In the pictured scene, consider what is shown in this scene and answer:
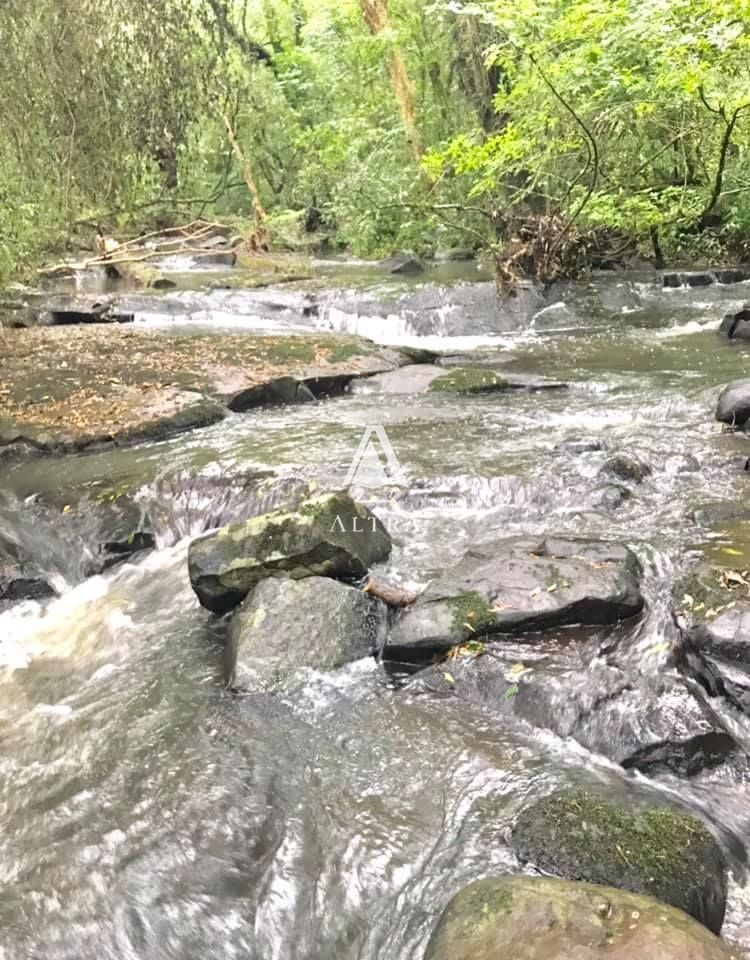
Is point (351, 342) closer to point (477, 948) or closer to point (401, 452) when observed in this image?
point (401, 452)

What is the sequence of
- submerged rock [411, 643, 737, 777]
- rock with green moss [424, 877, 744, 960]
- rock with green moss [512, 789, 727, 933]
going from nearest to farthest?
rock with green moss [424, 877, 744, 960]
rock with green moss [512, 789, 727, 933]
submerged rock [411, 643, 737, 777]

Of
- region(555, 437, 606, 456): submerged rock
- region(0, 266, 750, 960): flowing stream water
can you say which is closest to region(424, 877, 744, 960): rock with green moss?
region(0, 266, 750, 960): flowing stream water

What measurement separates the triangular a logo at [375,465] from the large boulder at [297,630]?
1.73m

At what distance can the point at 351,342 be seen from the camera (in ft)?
35.0

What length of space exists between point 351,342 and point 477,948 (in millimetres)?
8901

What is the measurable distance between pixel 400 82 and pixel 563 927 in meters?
19.1

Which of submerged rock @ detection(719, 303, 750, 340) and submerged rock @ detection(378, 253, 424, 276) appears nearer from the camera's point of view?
submerged rock @ detection(719, 303, 750, 340)

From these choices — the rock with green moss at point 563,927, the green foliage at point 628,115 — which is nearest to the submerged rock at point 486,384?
the green foliage at point 628,115

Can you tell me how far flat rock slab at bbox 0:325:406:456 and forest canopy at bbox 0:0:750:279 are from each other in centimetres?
146

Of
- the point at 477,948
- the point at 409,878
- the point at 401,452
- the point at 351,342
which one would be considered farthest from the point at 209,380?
the point at 477,948

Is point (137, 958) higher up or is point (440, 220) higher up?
point (440, 220)

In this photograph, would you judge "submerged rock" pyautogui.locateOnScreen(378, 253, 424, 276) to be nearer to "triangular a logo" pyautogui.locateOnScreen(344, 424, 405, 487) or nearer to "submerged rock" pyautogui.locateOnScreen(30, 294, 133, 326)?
"submerged rock" pyautogui.locateOnScreen(30, 294, 133, 326)

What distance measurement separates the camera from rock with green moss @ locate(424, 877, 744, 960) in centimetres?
231

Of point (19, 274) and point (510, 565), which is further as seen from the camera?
point (19, 274)
